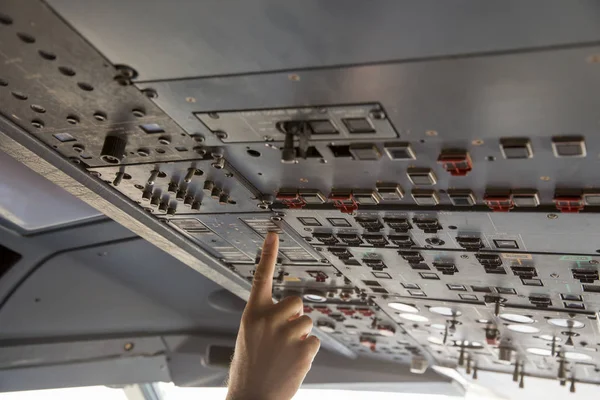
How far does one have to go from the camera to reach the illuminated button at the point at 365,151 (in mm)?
3350

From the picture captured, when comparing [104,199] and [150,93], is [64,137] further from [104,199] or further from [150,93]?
[150,93]

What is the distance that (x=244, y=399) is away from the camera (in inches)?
97.7

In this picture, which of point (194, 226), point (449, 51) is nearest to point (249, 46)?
point (449, 51)

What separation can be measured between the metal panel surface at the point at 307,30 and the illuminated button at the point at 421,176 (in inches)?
40.1

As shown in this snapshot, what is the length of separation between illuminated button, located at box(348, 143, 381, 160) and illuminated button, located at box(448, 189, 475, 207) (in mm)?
628

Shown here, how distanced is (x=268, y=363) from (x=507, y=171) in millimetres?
1693

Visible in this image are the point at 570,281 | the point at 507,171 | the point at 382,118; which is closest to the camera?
the point at 382,118

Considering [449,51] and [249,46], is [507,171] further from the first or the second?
[249,46]

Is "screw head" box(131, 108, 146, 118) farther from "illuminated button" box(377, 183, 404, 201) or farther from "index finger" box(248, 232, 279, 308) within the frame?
"illuminated button" box(377, 183, 404, 201)

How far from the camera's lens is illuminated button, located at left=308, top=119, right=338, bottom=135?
10.6 ft

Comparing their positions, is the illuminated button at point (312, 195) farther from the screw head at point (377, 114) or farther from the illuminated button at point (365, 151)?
the screw head at point (377, 114)

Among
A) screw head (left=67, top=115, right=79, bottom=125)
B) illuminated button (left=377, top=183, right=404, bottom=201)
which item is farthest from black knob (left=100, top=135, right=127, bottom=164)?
illuminated button (left=377, top=183, right=404, bottom=201)

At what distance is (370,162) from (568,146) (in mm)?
1047

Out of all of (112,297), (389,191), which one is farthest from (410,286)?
(112,297)
